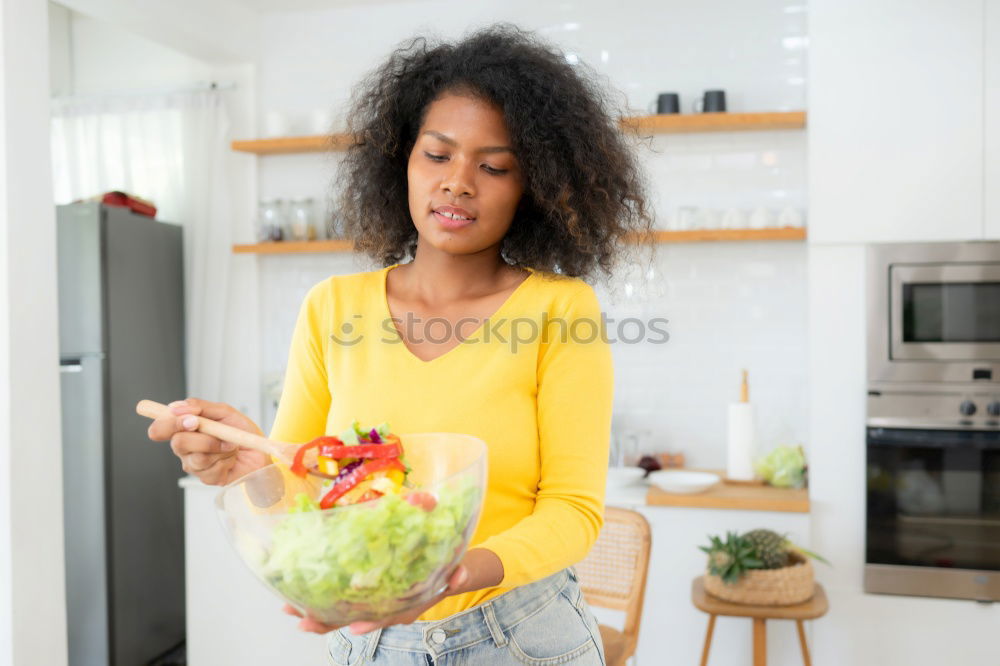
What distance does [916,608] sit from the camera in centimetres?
287

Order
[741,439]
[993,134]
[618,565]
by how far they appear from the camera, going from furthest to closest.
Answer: [741,439] < [993,134] < [618,565]

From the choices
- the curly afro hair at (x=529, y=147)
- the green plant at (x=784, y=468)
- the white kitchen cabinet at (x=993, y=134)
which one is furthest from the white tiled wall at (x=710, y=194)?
the curly afro hair at (x=529, y=147)

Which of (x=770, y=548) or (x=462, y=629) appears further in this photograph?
(x=770, y=548)

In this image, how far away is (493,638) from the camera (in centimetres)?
115

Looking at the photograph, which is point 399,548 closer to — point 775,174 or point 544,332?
point 544,332

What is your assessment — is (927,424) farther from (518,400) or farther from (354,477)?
(354,477)

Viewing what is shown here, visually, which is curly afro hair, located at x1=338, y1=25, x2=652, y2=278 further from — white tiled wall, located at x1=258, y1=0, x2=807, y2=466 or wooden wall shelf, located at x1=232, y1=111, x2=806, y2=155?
white tiled wall, located at x1=258, y1=0, x2=807, y2=466

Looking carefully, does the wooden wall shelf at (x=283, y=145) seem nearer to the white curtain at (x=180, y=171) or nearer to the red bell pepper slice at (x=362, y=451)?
the white curtain at (x=180, y=171)

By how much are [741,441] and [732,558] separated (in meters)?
0.58

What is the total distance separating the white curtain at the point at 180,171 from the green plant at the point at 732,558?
89.1 inches

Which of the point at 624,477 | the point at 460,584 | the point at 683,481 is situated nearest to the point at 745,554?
the point at 683,481

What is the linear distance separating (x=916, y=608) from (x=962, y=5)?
1.91 m

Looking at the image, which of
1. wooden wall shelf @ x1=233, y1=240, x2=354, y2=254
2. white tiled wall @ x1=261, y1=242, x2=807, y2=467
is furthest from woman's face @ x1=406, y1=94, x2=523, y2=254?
wooden wall shelf @ x1=233, y1=240, x2=354, y2=254

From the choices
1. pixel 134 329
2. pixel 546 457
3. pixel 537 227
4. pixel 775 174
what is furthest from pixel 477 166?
pixel 134 329
